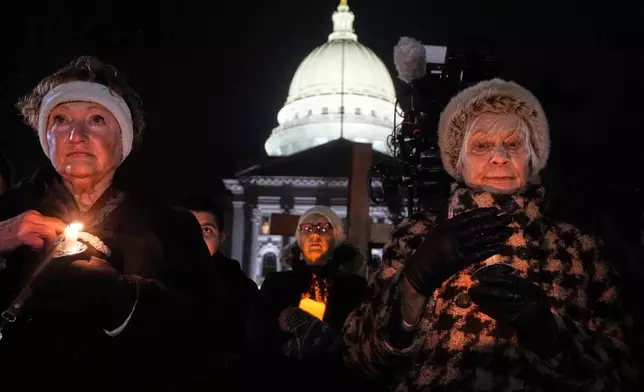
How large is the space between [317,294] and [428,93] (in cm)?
340

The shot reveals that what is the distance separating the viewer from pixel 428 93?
24.1 feet

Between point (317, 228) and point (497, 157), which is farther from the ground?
point (317, 228)

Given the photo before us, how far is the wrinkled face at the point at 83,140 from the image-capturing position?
2.31 m

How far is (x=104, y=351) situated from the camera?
2080 mm

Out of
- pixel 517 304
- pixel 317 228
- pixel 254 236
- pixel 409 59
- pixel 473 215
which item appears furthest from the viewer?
pixel 254 236

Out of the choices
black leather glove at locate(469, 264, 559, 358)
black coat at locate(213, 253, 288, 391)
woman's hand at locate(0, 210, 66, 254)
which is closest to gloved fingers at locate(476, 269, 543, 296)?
black leather glove at locate(469, 264, 559, 358)

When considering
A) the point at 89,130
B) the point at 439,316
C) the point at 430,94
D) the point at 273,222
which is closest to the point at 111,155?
the point at 89,130

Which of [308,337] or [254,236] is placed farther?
[254,236]

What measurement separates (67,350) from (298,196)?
48.0m

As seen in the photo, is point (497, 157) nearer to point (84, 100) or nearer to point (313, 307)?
point (84, 100)

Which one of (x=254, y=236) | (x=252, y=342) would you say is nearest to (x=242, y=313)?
(x=252, y=342)

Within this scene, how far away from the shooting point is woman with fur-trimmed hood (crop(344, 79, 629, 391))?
81.7 inches

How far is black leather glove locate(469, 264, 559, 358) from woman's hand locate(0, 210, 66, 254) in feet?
4.05

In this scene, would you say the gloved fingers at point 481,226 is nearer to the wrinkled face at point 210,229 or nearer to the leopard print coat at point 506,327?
the leopard print coat at point 506,327
